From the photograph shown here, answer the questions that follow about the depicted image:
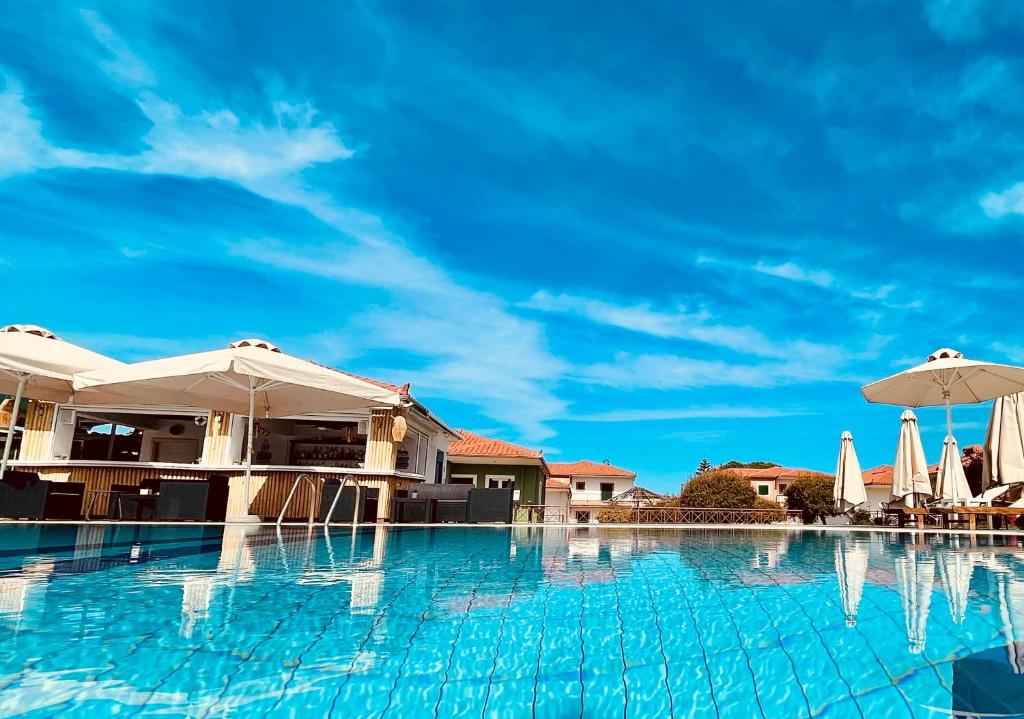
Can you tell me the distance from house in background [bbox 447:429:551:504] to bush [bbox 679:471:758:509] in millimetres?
6823

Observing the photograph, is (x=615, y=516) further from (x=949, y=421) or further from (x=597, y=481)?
(x=597, y=481)

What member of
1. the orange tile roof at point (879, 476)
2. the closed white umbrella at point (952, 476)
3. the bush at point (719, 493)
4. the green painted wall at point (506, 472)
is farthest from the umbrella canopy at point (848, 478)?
the orange tile roof at point (879, 476)

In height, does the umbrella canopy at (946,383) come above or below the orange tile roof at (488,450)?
above

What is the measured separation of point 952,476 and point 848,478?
4869 mm

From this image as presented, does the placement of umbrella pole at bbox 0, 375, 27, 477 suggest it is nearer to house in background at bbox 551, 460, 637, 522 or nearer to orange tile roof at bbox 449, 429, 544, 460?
orange tile roof at bbox 449, 429, 544, 460

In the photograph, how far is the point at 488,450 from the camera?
99.0 ft

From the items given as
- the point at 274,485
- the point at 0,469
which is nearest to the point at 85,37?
the point at 0,469

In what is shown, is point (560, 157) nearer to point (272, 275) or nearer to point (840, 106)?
point (840, 106)

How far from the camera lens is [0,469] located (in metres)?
12.5

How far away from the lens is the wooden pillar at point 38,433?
52.9ft

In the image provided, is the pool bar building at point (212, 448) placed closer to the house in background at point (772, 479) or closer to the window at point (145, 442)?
the window at point (145, 442)

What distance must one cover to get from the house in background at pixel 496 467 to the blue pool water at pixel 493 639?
2232 cm

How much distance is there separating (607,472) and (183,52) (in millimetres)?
38931

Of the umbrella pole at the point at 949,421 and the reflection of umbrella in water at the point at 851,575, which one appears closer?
the reflection of umbrella in water at the point at 851,575
